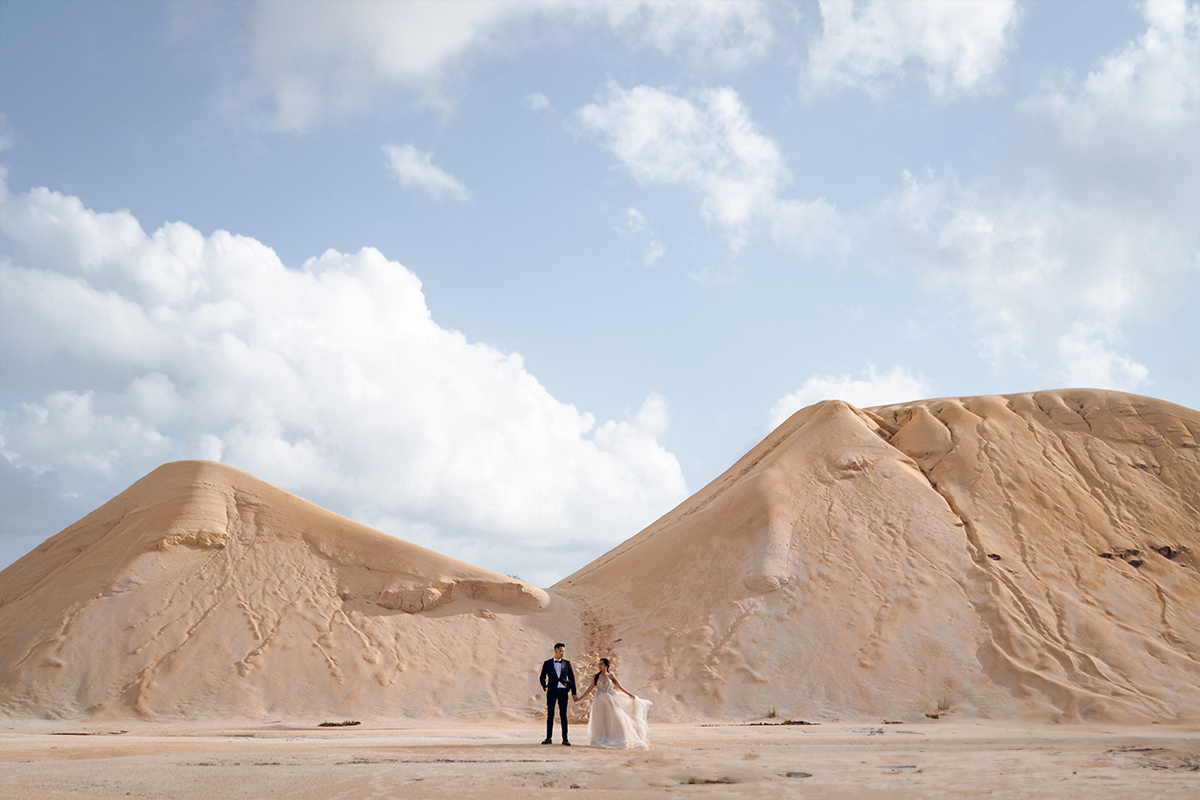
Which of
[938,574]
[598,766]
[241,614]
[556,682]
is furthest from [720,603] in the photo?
[598,766]

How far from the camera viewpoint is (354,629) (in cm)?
2019

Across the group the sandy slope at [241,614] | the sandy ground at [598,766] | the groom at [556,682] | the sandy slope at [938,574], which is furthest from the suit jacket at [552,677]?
the sandy slope at [241,614]

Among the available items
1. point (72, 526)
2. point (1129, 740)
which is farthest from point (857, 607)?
point (72, 526)

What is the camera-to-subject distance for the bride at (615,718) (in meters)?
11.9

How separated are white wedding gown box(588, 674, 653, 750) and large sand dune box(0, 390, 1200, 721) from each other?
6.93 metres

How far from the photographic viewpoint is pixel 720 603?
21.6 m

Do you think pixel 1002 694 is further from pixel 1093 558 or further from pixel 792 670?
pixel 1093 558

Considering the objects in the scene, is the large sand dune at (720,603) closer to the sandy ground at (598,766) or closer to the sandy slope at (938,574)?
the sandy slope at (938,574)

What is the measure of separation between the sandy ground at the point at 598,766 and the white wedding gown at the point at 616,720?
0.44 metres

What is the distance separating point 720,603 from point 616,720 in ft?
32.8

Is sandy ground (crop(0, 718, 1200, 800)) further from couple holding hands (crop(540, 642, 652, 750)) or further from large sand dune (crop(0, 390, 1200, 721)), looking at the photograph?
large sand dune (crop(0, 390, 1200, 721))

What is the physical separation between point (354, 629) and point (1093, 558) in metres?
19.5

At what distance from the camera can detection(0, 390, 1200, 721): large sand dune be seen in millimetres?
18281

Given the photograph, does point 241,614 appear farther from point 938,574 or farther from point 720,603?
point 938,574
